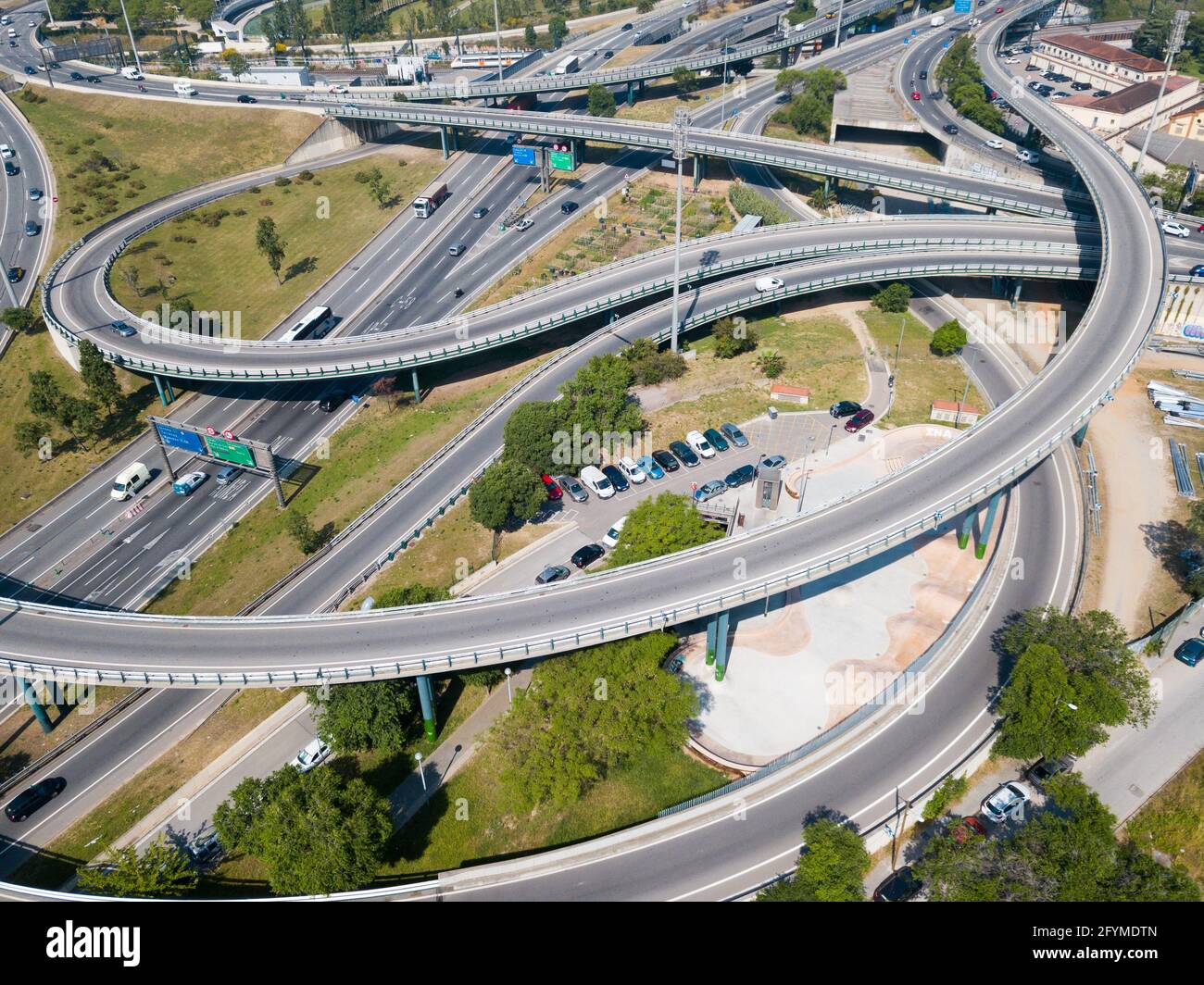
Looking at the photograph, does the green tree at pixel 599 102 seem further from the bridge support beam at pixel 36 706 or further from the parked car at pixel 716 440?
the bridge support beam at pixel 36 706

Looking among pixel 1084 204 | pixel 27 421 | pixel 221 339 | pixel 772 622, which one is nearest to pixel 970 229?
pixel 1084 204

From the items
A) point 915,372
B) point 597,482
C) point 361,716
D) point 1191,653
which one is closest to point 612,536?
point 597,482

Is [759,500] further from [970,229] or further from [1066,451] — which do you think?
[970,229]

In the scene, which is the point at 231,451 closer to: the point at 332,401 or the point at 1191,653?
the point at 332,401

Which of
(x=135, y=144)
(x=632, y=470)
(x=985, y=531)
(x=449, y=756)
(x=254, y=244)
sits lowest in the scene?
(x=449, y=756)

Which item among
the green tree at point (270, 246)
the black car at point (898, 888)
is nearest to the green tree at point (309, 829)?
the black car at point (898, 888)

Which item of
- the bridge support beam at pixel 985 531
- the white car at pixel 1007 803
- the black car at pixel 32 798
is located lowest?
the white car at pixel 1007 803
